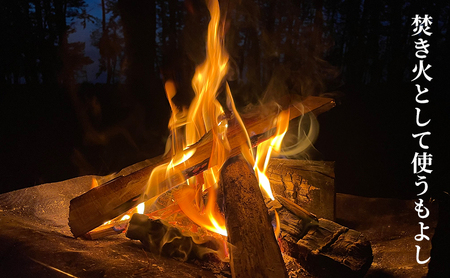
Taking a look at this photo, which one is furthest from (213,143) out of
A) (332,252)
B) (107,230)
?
(332,252)

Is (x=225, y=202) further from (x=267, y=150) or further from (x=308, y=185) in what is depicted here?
(x=308, y=185)

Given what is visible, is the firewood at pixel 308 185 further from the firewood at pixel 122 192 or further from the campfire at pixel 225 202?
the firewood at pixel 122 192

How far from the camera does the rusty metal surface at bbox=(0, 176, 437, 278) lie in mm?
1692

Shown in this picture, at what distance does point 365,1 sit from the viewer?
12.8m

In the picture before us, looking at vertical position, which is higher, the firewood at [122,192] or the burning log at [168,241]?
the firewood at [122,192]

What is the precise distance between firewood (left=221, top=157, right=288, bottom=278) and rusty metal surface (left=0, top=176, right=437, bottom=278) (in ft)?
0.96

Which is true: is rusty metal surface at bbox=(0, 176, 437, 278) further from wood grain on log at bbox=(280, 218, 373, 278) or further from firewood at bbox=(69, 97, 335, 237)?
wood grain on log at bbox=(280, 218, 373, 278)

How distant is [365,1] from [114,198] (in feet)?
48.2

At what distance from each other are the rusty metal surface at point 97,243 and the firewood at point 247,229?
292mm

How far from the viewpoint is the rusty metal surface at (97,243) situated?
1.69m

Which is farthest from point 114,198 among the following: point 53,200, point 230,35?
point 230,35

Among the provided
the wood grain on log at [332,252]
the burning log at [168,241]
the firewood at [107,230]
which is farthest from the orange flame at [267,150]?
the firewood at [107,230]

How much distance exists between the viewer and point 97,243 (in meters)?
2.18

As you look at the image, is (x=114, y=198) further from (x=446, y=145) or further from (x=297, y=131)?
(x=446, y=145)
